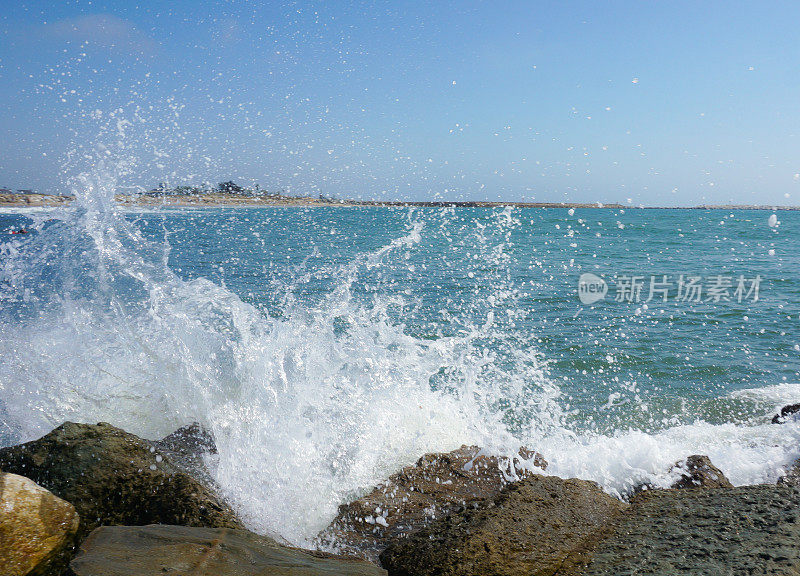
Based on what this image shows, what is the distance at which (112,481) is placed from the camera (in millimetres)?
3150

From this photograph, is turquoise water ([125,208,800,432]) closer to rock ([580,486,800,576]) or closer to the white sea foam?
the white sea foam

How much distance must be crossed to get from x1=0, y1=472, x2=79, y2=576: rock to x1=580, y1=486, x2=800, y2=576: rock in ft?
8.16

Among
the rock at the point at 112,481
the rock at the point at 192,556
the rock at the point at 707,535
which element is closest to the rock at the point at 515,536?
the rock at the point at 707,535

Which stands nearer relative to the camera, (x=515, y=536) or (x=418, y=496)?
(x=515, y=536)

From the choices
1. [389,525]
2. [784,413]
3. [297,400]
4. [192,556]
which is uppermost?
[192,556]

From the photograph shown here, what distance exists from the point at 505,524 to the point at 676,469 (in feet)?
5.61

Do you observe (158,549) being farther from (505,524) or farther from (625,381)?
(625,381)

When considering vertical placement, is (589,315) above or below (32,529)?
below

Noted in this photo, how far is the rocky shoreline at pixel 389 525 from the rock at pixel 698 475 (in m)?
0.01

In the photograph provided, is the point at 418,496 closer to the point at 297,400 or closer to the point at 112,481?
the point at 297,400
